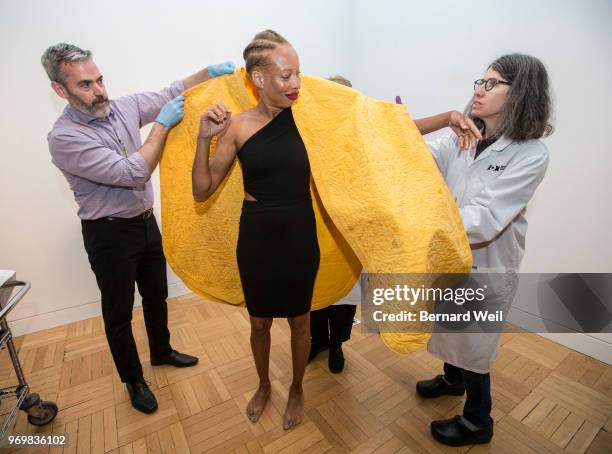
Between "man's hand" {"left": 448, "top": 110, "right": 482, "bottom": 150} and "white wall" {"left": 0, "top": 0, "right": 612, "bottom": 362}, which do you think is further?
"white wall" {"left": 0, "top": 0, "right": 612, "bottom": 362}

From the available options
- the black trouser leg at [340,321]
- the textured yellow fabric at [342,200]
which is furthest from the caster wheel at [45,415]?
the black trouser leg at [340,321]

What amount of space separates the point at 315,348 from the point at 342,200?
134 cm

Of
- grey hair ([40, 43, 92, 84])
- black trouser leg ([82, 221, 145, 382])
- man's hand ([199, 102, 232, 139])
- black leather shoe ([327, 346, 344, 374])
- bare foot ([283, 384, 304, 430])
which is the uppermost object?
grey hair ([40, 43, 92, 84])

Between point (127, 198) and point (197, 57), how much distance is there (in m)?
1.54

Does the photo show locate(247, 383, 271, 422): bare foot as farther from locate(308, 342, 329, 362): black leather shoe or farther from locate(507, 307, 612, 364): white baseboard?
locate(507, 307, 612, 364): white baseboard

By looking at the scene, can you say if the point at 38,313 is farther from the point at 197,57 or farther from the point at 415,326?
the point at 415,326

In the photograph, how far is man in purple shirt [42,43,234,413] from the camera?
4.50ft

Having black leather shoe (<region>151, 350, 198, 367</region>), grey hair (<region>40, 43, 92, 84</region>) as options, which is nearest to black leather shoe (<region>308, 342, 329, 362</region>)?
black leather shoe (<region>151, 350, 198, 367</region>)

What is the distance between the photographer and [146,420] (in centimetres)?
171

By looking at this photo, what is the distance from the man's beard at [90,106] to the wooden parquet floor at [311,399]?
4.81 ft

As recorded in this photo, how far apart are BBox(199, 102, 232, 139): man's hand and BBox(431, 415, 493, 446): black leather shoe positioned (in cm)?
160

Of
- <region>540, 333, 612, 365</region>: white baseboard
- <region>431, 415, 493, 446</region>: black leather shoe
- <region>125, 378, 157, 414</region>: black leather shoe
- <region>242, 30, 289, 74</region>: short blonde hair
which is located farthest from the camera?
<region>540, 333, 612, 365</region>: white baseboard

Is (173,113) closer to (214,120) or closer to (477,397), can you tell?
(214,120)

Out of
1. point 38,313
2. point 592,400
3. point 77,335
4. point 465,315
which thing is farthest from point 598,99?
point 38,313
